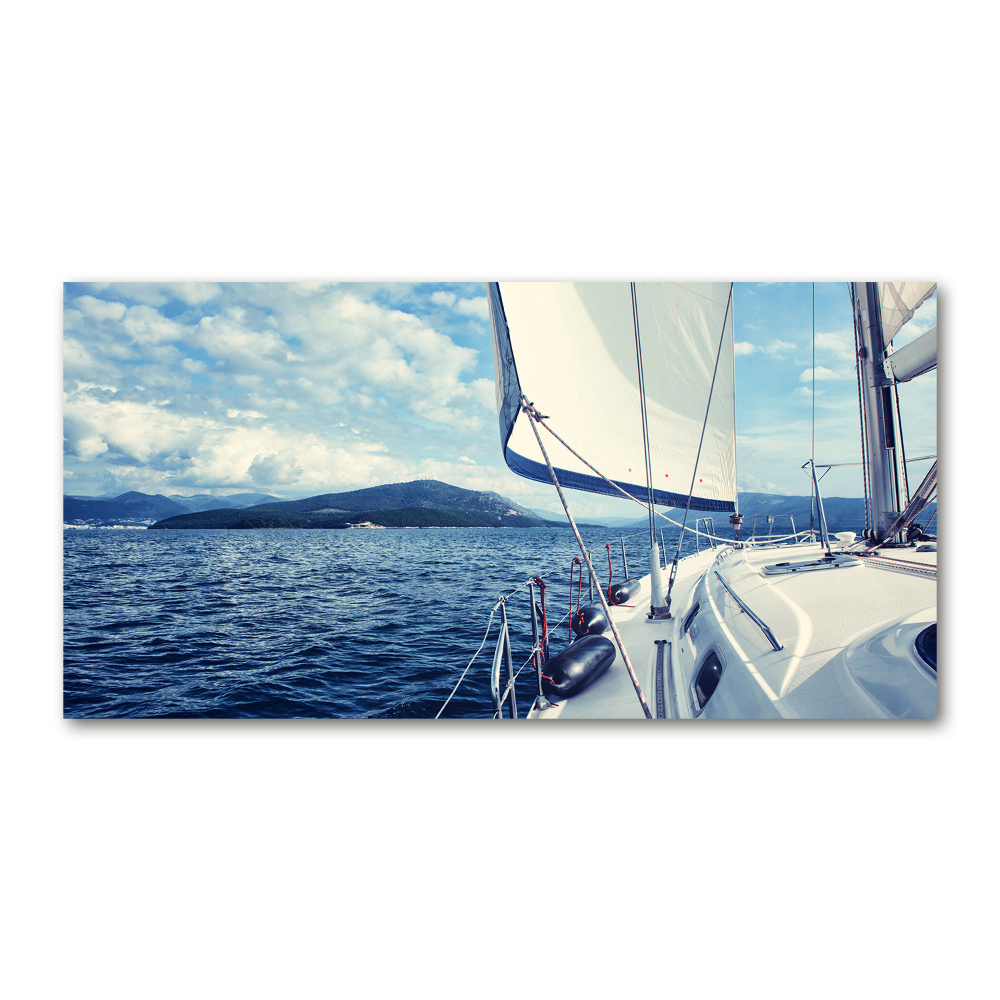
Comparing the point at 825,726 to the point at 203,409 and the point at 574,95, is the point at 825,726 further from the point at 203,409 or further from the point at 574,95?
the point at 203,409

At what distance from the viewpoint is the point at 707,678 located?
6.65ft

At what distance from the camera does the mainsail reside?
2111 millimetres

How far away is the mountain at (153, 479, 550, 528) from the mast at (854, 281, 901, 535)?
59.6 inches

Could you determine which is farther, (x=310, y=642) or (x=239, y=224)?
(x=310, y=642)

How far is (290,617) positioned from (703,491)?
7.41 feet

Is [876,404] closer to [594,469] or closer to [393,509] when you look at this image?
[594,469]

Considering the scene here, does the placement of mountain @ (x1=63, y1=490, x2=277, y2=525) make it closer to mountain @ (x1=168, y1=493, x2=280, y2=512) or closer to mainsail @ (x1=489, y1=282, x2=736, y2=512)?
mountain @ (x1=168, y1=493, x2=280, y2=512)

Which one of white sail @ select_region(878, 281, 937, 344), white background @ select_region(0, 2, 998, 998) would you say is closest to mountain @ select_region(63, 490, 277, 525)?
white background @ select_region(0, 2, 998, 998)

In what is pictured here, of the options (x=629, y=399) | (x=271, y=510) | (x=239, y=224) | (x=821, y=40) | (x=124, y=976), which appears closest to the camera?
(x=124, y=976)

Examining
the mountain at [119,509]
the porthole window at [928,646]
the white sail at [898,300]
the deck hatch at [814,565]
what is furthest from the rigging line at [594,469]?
the mountain at [119,509]

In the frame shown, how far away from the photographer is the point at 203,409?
7.31ft

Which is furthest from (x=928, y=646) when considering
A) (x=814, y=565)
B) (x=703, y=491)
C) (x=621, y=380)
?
(x=621, y=380)
